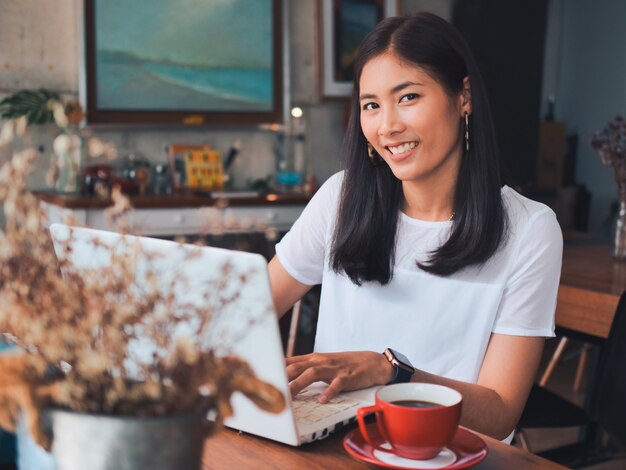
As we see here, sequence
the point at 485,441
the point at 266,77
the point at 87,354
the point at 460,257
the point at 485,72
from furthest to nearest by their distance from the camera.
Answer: the point at 485,72, the point at 266,77, the point at 460,257, the point at 485,441, the point at 87,354

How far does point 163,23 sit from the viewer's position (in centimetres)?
436

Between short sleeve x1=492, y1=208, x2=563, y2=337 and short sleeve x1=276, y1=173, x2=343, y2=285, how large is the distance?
435mm

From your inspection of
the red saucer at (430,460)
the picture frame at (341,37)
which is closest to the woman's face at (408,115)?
the red saucer at (430,460)

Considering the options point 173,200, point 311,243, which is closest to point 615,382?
point 311,243

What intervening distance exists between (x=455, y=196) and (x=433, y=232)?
0.08m

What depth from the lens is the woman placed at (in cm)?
153

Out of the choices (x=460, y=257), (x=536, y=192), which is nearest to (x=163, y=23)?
(x=536, y=192)

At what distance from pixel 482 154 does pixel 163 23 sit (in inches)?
123

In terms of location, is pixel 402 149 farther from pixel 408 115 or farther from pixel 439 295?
pixel 439 295

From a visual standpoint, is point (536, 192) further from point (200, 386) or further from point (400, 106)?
point (200, 386)

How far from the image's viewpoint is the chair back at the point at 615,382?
6.23 feet

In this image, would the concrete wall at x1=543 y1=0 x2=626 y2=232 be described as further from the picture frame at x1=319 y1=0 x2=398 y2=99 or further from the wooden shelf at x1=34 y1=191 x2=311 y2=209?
the wooden shelf at x1=34 y1=191 x2=311 y2=209

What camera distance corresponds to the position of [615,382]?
1919mm

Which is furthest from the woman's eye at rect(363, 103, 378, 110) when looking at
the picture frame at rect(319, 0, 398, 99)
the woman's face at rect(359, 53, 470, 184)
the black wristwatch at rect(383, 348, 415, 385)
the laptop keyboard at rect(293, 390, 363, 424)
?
the picture frame at rect(319, 0, 398, 99)
